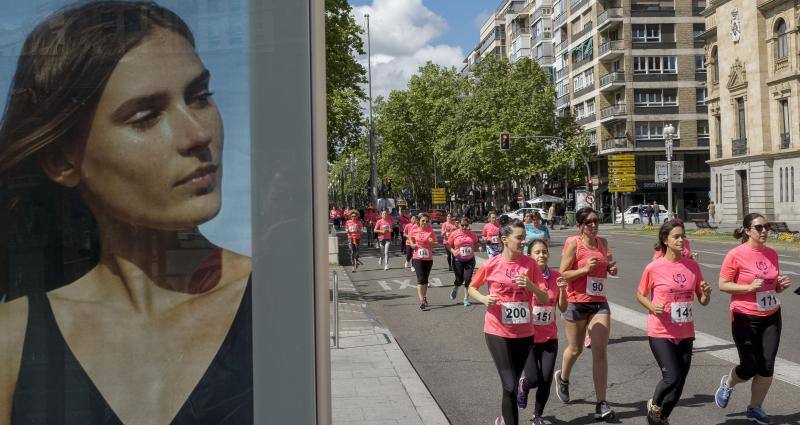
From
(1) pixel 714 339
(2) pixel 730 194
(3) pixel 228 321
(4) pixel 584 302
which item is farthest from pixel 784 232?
(3) pixel 228 321

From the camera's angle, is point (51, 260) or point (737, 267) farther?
point (737, 267)

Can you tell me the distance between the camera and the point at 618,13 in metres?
68.7

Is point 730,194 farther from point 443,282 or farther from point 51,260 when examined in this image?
point 51,260

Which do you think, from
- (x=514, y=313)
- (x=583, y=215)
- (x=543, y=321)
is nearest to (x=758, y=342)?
(x=543, y=321)

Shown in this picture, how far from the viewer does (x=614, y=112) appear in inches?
2726

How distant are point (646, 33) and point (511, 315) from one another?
6715 cm

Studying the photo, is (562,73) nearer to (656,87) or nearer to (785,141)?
(656,87)

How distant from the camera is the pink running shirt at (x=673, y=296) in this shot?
6316mm

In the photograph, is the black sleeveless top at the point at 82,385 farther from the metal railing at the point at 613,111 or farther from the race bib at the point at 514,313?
the metal railing at the point at 613,111

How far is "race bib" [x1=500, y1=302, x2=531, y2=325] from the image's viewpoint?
6266 mm

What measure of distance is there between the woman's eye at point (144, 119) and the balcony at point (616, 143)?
69417 millimetres

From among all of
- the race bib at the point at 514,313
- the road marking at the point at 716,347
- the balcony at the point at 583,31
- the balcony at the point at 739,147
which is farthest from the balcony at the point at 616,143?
the race bib at the point at 514,313

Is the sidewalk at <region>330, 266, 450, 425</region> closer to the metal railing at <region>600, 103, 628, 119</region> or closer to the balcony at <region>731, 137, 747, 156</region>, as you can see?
the balcony at <region>731, 137, 747, 156</region>

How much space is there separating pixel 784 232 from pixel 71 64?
3618cm
